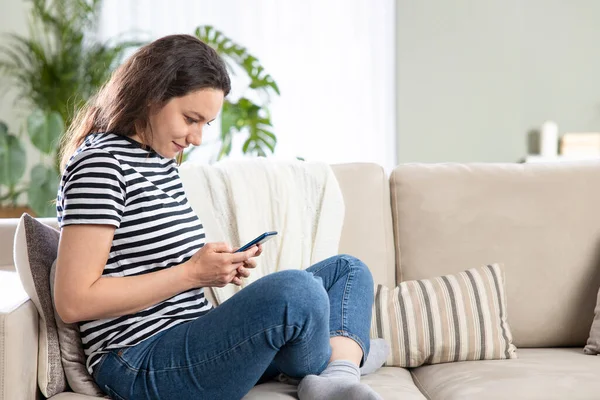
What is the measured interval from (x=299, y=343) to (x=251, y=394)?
0.18 metres

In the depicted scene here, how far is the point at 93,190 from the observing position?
4.48ft

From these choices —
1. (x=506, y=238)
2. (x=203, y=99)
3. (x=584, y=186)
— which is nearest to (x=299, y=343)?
(x=203, y=99)

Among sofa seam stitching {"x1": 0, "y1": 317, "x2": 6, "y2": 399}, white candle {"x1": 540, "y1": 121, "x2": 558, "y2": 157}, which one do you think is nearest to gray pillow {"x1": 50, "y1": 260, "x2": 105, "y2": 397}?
sofa seam stitching {"x1": 0, "y1": 317, "x2": 6, "y2": 399}

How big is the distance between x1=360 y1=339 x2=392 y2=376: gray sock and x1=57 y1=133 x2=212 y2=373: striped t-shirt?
43 centimetres

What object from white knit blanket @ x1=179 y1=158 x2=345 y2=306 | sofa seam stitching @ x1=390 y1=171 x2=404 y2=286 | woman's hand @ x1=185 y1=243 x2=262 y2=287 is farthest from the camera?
sofa seam stitching @ x1=390 y1=171 x2=404 y2=286

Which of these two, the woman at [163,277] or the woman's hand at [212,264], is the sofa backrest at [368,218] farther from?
the woman's hand at [212,264]

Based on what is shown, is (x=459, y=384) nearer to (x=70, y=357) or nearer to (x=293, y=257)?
(x=293, y=257)

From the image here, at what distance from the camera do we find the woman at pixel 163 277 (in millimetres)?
1351

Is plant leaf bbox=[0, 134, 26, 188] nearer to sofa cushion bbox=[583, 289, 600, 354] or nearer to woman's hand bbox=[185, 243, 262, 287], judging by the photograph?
woman's hand bbox=[185, 243, 262, 287]

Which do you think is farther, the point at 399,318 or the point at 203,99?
the point at 399,318

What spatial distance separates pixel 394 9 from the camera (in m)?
4.46

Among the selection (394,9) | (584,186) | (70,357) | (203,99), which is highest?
(394,9)

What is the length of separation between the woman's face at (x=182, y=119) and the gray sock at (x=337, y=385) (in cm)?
55

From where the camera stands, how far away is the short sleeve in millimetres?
1343
